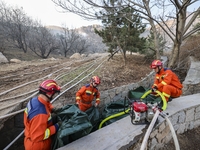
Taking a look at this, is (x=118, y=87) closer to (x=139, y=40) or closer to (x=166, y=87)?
(x=166, y=87)

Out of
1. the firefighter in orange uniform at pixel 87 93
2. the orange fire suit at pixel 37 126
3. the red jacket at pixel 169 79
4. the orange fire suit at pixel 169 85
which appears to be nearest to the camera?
the orange fire suit at pixel 37 126

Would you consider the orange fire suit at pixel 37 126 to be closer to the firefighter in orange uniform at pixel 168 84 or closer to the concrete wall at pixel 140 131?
the concrete wall at pixel 140 131

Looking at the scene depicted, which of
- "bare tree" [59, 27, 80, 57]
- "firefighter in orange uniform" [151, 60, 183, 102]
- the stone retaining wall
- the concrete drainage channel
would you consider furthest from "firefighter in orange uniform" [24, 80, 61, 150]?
"bare tree" [59, 27, 80, 57]

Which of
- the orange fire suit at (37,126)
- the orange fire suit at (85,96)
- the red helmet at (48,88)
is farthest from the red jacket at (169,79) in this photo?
the orange fire suit at (37,126)

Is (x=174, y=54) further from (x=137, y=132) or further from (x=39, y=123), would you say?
(x=39, y=123)

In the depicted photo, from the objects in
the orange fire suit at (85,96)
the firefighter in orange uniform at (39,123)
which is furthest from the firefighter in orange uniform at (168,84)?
the firefighter in orange uniform at (39,123)

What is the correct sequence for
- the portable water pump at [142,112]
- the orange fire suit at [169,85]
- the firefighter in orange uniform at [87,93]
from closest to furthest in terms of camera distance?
the portable water pump at [142,112]
the orange fire suit at [169,85]
the firefighter in orange uniform at [87,93]

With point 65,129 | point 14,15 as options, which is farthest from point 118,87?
→ point 14,15

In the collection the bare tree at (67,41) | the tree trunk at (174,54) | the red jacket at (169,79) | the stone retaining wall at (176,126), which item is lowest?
the stone retaining wall at (176,126)

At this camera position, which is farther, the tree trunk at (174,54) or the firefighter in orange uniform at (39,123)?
the tree trunk at (174,54)

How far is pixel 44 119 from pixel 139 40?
867 centimetres

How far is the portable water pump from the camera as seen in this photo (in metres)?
2.40

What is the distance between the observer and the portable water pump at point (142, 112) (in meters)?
2.40

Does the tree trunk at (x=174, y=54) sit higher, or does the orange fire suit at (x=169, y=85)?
the tree trunk at (x=174, y=54)
